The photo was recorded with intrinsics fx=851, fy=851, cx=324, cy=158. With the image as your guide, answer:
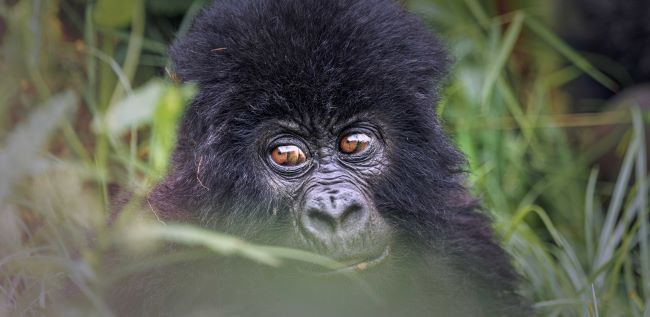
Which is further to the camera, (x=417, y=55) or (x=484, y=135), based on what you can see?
(x=484, y=135)

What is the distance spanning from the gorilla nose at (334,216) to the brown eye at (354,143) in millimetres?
295

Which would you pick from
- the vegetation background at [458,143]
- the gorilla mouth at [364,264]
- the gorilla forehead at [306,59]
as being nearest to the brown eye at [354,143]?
the gorilla forehead at [306,59]

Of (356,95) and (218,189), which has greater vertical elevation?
(356,95)

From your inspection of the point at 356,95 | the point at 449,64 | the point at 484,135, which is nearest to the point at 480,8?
the point at 484,135

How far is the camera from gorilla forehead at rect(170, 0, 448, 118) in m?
3.00

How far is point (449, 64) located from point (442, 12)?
1.98 metres

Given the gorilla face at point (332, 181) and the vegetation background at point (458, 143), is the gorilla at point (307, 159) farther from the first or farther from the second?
the vegetation background at point (458, 143)

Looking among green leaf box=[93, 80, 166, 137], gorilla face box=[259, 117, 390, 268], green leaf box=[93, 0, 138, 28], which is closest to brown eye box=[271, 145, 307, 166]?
gorilla face box=[259, 117, 390, 268]

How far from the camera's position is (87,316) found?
83.0 inches

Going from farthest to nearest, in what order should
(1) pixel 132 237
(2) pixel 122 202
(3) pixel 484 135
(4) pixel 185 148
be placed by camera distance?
(3) pixel 484 135
(2) pixel 122 202
(4) pixel 185 148
(1) pixel 132 237

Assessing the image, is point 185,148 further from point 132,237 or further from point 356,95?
point 132,237

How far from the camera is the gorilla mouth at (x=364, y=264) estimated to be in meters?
2.84

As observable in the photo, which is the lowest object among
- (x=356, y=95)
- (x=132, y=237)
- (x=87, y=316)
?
(x=87, y=316)

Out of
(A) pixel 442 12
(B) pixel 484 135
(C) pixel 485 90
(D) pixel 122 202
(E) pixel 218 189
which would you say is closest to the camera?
(E) pixel 218 189
